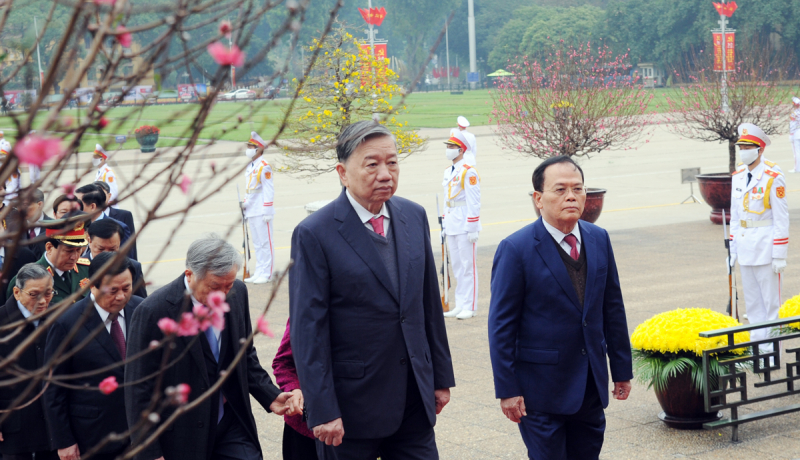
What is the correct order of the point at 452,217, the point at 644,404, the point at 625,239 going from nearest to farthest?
the point at 644,404 < the point at 452,217 < the point at 625,239

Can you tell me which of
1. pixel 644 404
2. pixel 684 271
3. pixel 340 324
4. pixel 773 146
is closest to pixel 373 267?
pixel 340 324

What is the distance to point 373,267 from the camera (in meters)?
3.70

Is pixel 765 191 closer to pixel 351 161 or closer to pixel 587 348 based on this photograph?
pixel 587 348

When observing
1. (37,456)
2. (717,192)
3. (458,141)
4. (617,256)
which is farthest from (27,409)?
(717,192)

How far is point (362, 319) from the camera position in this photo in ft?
12.1

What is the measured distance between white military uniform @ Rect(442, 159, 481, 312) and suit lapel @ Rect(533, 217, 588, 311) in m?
5.93

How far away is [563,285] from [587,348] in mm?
319

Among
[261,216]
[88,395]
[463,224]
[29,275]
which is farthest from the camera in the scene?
[261,216]

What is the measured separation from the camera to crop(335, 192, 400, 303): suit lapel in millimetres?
3701

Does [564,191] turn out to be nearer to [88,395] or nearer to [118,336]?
[118,336]

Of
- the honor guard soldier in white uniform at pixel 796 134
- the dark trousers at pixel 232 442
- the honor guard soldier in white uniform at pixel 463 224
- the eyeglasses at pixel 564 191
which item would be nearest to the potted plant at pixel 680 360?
the eyeglasses at pixel 564 191

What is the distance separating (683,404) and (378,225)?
3.13 meters

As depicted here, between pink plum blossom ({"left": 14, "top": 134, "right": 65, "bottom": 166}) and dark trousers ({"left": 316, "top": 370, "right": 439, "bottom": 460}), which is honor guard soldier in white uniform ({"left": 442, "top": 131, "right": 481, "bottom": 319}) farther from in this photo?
pink plum blossom ({"left": 14, "top": 134, "right": 65, "bottom": 166})

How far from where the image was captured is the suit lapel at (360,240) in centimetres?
370
